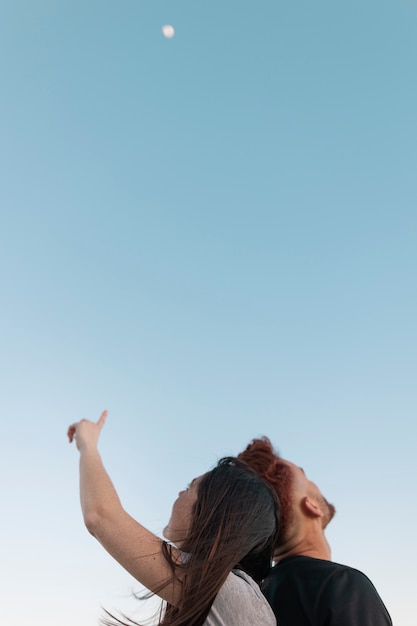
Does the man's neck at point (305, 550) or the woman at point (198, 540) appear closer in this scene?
the woman at point (198, 540)

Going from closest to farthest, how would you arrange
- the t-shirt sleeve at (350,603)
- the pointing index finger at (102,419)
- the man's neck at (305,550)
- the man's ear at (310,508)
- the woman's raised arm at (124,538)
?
the woman's raised arm at (124,538) < the t-shirt sleeve at (350,603) < the pointing index finger at (102,419) < the man's neck at (305,550) < the man's ear at (310,508)

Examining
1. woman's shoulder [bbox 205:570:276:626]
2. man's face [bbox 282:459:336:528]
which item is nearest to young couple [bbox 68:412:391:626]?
woman's shoulder [bbox 205:570:276:626]

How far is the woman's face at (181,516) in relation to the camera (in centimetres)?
360

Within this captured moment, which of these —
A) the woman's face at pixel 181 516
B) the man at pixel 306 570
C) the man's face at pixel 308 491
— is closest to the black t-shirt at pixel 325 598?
the man at pixel 306 570

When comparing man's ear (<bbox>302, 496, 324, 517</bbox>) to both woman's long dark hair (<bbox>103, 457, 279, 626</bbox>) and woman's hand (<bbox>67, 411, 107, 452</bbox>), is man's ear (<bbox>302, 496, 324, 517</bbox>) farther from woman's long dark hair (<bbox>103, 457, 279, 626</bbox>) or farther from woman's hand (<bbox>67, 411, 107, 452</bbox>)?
woman's hand (<bbox>67, 411, 107, 452</bbox>)

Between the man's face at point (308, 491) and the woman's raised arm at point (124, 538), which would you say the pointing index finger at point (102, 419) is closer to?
the woman's raised arm at point (124, 538)

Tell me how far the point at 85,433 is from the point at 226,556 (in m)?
0.98

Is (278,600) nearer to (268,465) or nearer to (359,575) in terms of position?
(359,575)

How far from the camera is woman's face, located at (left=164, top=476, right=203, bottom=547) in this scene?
3.60 m

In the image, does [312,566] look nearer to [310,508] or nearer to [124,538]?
[310,508]

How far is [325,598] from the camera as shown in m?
3.64

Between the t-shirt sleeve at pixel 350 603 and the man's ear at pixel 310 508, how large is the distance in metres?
0.74

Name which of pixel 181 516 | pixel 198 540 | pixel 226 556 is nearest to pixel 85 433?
pixel 181 516

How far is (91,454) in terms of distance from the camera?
11.6 feet
